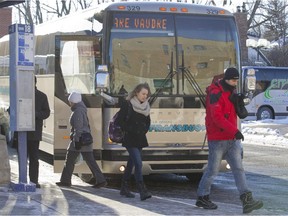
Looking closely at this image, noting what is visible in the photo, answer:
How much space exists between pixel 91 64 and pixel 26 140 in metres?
1.80

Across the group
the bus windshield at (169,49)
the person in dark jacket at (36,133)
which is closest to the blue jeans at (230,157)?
the bus windshield at (169,49)

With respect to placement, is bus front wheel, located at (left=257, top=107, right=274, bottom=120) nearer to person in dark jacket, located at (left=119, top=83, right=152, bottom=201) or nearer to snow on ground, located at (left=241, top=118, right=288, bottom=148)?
snow on ground, located at (left=241, top=118, right=288, bottom=148)

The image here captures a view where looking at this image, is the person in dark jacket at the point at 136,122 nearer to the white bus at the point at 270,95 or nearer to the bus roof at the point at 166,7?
the bus roof at the point at 166,7

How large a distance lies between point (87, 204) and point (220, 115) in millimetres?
2265

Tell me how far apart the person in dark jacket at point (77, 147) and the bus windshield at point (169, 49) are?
2.19 ft

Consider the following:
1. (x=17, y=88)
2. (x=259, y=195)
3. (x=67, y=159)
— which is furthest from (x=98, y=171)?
(x=259, y=195)

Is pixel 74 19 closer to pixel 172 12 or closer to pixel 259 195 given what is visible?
pixel 172 12

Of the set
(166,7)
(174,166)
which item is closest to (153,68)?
(166,7)

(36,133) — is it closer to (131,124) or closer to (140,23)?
(131,124)

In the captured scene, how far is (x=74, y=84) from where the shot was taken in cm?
1043

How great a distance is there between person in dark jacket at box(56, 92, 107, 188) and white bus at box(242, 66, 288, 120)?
2311 centimetres

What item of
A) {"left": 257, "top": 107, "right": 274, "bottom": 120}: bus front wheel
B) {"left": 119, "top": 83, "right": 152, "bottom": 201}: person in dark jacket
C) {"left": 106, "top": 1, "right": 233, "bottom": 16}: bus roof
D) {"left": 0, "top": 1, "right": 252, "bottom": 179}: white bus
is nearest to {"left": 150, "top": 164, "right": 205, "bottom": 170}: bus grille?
{"left": 0, "top": 1, "right": 252, "bottom": 179}: white bus

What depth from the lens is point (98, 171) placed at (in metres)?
9.88

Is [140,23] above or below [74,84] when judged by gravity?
above
